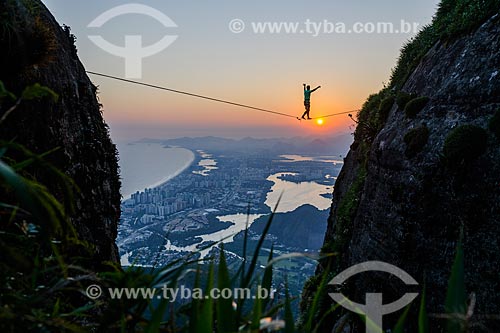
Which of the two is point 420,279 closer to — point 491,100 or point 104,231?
point 491,100

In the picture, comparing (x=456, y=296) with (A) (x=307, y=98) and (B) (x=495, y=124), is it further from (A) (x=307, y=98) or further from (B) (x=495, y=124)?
(A) (x=307, y=98)

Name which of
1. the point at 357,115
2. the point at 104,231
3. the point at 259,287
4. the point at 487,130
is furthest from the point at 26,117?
the point at 357,115

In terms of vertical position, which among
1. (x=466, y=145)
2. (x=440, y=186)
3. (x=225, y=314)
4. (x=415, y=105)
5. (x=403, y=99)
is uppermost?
(x=403, y=99)

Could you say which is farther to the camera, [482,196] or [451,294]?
[482,196]

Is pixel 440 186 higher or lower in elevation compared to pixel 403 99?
lower

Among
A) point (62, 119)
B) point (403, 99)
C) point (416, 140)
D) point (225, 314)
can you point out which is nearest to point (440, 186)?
point (416, 140)

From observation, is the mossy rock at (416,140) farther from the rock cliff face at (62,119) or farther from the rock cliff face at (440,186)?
the rock cliff face at (62,119)
